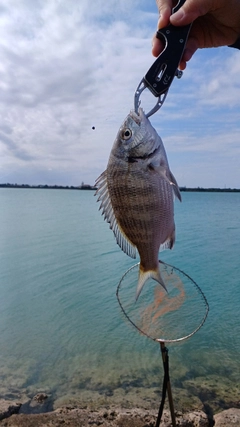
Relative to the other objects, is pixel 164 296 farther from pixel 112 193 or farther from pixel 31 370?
pixel 31 370

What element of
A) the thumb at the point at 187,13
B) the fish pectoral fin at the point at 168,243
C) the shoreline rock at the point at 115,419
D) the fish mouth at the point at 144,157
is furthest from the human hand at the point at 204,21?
the shoreline rock at the point at 115,419

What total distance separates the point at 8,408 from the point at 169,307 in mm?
4256

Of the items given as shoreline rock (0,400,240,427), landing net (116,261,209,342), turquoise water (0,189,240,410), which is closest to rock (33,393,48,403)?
turquoise water (0,189,240,410)

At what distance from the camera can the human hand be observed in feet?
9.33

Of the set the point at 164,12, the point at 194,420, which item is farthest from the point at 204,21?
the point at 194,420

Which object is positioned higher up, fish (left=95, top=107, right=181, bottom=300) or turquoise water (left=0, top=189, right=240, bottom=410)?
fish (left=95, top=107, right=181, bottom=300)

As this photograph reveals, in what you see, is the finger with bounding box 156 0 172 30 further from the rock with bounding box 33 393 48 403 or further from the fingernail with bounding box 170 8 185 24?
the rock with bounding box 33 393 48 403

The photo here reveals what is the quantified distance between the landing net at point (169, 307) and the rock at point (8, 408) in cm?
370

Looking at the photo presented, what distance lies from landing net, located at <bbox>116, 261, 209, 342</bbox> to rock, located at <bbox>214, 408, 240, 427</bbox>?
8.14ft

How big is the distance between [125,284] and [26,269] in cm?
1720

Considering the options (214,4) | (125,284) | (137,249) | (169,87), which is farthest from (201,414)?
(214,4)

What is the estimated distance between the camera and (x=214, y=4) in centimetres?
310

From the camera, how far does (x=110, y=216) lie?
3.06 meters

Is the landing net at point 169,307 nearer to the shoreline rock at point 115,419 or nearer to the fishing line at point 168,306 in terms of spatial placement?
the fishing line at point 168,306
